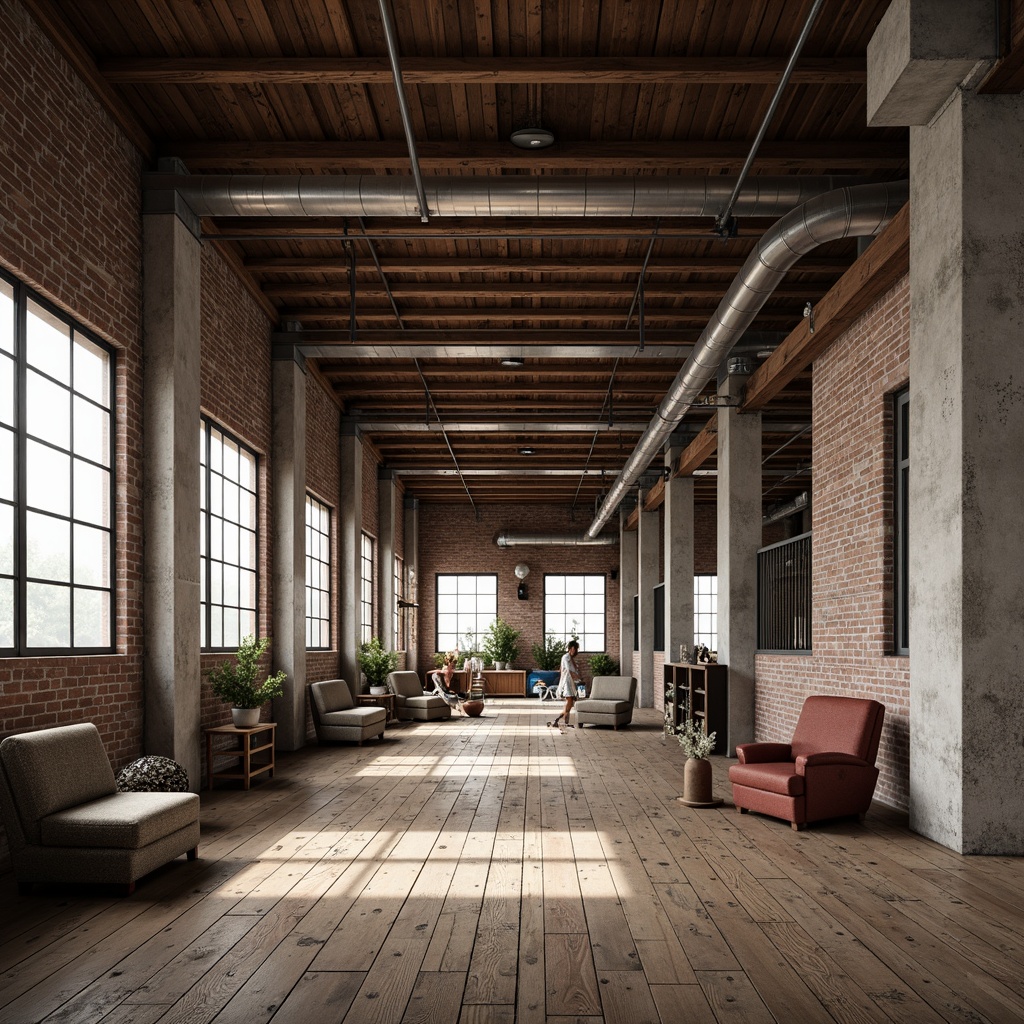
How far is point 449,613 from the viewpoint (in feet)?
82.1

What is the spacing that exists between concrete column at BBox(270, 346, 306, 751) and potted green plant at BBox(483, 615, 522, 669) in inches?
495

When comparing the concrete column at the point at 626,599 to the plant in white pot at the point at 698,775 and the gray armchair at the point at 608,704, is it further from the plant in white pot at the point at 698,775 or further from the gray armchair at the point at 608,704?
the plant in white pot at the point at 698,775

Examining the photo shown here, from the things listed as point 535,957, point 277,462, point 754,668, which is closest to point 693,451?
point 754,668

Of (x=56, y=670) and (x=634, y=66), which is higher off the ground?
(x=634, y=66)

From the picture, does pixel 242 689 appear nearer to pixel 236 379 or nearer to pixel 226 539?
pixel 226 539

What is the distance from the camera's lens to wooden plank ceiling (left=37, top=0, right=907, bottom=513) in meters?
6.20

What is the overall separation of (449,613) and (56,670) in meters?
19.1

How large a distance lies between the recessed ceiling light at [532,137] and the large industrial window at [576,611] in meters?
18.4

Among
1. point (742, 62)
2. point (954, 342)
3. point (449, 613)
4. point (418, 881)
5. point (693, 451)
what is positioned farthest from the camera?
point (449, 613)

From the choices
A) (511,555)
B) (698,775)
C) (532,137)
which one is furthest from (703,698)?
(511,555)

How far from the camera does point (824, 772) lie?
22.2 feet

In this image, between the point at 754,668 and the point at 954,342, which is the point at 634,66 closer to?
the point at 954,342

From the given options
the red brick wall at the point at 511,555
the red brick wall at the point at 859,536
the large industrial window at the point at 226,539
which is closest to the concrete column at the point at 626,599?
the red brick wall at the point at 511,555

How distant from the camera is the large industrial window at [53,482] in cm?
578
